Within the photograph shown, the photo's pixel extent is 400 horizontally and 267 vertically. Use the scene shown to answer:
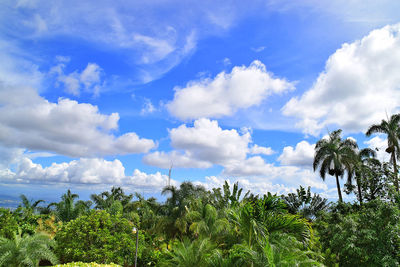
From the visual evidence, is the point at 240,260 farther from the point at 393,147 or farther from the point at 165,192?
the point at 393,147

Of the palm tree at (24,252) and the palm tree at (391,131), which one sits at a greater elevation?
the palm tree at (391,131)

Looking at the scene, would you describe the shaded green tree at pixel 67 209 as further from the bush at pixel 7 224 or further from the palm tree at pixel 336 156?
the palm tree at pixel 336 156

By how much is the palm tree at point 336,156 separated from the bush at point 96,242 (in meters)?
23.5

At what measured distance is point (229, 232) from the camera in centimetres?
1373

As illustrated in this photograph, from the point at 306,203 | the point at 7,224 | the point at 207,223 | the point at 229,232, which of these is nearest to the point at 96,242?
the point at 229,232

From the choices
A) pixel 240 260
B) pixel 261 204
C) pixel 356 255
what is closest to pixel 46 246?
pixel 240 260

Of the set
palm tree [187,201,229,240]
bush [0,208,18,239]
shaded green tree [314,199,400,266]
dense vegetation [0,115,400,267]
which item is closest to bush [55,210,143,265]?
dense vegetation [0,115,400,267]

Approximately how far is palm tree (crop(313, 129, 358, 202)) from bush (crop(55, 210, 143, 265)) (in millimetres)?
23514

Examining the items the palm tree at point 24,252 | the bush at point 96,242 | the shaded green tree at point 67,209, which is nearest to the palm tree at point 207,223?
the bush at point 96,242

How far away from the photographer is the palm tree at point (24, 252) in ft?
42.1

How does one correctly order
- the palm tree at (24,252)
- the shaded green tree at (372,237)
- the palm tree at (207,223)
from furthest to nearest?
the palm tree at (207,223), the palm tree at (24,252), the shaded green tree at (372,237)

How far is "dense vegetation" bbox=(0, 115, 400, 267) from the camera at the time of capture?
27.1 feet

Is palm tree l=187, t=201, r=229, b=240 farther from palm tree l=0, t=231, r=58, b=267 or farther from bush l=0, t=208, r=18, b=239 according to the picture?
bush l=0, t=208, r=18, b=239

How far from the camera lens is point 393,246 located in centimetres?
1135
